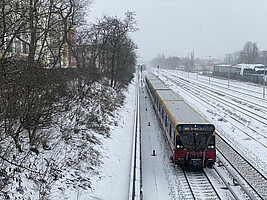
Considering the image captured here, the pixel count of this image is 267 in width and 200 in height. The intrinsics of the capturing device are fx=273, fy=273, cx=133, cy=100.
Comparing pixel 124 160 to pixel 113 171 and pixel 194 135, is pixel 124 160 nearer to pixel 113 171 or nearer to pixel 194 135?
pixel 113 171

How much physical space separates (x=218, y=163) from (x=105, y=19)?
27980 millimetres

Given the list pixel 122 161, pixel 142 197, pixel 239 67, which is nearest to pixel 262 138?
pixel 122 161

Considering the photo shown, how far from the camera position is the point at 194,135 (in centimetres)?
1243

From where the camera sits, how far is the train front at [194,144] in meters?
12.4

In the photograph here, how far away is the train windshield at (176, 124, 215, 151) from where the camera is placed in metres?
12.4

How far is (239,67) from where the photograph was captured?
77.3m

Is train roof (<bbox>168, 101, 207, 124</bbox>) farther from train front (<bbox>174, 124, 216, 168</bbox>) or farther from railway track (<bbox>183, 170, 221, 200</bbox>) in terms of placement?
railway track (<bbox>183, 170, 221, 200</bbox>)

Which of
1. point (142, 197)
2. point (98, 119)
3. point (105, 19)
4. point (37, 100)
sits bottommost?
point (142, 197)

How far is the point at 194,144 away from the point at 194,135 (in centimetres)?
41

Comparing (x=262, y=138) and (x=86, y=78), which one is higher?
(x=86, y=78)

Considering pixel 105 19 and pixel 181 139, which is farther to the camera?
pixel 105 19

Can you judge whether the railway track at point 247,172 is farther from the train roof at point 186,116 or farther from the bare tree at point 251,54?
the bare tree at point 251,54

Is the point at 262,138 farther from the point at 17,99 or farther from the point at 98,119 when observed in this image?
the point at 17,99

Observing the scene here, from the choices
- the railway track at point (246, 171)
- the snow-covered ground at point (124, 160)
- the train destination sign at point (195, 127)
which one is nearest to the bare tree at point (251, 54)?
the snow-covered ground at point (124, 160)
